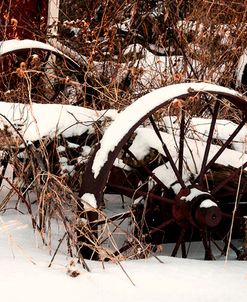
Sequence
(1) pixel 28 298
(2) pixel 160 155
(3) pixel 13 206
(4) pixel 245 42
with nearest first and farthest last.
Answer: (1) pixel 28 298 < (2) pixel 160 155 < (3) pixel 13 206 < (4) pixel 245 42

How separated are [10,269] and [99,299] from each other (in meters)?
0.43

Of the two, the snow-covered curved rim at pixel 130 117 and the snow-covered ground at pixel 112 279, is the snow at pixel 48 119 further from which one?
the snow-covered ground at pixel 112 279

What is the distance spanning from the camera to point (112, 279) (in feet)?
8.86

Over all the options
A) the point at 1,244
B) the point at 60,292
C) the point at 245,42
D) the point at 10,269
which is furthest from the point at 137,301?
the point at 245,42

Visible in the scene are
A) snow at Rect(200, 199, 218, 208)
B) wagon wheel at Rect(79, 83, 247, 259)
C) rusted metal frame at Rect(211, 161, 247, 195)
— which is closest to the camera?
wagon wheel at Rect(79, 83, 247, 259)

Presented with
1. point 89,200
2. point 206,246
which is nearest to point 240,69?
point 206,246

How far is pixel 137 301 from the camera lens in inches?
101

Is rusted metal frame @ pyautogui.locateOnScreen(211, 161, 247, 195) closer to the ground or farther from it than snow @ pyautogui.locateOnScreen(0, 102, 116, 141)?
closer to the ground

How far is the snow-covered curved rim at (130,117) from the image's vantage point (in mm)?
3021

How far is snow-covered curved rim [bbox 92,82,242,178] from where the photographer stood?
3021mm

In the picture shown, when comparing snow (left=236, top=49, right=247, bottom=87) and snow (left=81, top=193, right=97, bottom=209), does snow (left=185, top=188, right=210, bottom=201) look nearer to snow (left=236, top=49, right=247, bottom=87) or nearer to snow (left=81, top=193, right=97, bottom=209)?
snow (left=81, top=193, right=97, bottom=209)

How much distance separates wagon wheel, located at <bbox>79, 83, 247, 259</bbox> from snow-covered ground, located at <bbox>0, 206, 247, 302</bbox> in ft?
0.67

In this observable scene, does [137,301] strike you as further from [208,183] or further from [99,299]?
[208,183]

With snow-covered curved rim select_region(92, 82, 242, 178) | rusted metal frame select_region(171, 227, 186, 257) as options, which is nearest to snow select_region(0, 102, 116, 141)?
snow-covered curved rim select_region(92, 82, 242, 178)
